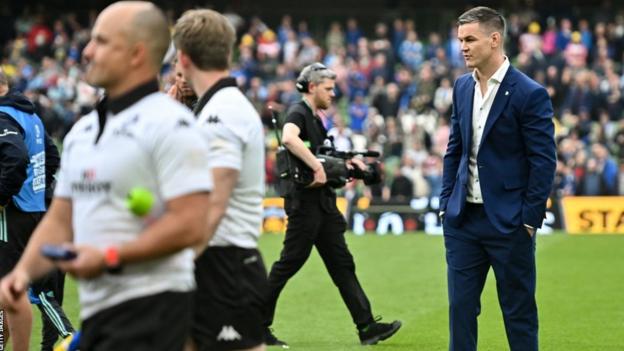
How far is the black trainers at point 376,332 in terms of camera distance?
10703 mm

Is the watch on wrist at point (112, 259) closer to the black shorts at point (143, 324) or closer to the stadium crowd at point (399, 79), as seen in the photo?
the black shorts at point (143, 324)

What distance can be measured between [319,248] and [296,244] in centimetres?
25

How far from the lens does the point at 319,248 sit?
10859 mm

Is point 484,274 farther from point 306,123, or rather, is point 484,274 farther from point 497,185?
point 306,123

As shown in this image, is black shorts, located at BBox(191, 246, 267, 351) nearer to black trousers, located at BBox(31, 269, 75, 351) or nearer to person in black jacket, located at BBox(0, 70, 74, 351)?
person in black jacket, located at BBox(0, 70, 74, 351)

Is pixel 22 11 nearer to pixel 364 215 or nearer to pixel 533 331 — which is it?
pixel 364 215

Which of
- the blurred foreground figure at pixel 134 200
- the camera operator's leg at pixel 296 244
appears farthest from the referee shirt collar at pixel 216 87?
the camera operator's leg at pixel 296 244

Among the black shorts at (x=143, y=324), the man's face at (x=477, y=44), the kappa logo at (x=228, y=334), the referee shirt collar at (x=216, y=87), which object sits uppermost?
the referee shirt collar at (x=216, y=87)

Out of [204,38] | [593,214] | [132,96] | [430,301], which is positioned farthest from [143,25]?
[593,214]

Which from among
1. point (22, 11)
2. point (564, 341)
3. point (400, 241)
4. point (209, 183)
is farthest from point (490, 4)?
point (209, 183)

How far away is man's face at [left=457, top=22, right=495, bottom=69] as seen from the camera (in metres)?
8.00

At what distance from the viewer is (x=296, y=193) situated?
35.3 ft

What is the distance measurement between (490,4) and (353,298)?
30.5 metres

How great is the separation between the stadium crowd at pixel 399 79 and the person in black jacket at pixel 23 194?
1648cm
